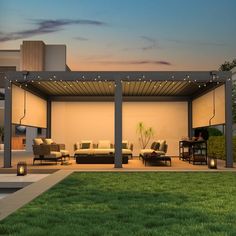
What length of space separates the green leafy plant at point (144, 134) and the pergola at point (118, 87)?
135cm

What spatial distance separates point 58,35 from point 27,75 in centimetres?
2131

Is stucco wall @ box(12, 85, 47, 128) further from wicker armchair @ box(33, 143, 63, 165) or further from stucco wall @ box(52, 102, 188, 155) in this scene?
stucco wall @ box(52, 102, 188, 155)

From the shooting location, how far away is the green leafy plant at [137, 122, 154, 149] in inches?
816

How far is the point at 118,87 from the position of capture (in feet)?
44.8

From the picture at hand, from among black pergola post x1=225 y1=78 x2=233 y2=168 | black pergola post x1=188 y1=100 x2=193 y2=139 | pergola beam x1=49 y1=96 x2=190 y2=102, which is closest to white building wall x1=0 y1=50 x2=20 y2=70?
pergola beam x1=49 y1=96 x2=190 y2=102

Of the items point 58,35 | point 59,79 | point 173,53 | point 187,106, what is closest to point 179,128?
point 187,106

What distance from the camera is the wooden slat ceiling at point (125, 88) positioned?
52.9 feet

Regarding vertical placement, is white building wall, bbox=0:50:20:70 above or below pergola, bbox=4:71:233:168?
above

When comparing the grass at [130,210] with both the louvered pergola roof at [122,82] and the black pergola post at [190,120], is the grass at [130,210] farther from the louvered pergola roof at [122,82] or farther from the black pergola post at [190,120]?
the black pergola post at [190,120]

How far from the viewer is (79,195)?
759 cm

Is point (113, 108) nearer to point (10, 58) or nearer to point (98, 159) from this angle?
point (98, 159)

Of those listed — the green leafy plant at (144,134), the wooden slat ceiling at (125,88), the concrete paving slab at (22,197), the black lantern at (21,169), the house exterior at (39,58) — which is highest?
the house exterior at (39,58)

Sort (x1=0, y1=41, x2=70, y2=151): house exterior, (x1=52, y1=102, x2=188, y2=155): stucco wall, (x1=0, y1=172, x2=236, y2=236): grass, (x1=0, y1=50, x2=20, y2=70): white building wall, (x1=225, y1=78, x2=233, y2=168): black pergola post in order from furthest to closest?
(x1=0, y1=50, x2=20, y2=70): white building wall
(x1=0, y1=41, x2=70, y2=151): house exterior
(x1=52, y1=102, x2=188, y2=155): stucco wall
(x1=225, y1=78, x2=233, y2=168): black pergola post
(x1=0, y1=172, x2=236, y2=236): grass

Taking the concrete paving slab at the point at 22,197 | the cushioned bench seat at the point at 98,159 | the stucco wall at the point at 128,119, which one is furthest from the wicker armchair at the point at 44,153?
the stucco wall at the point at 128,119
